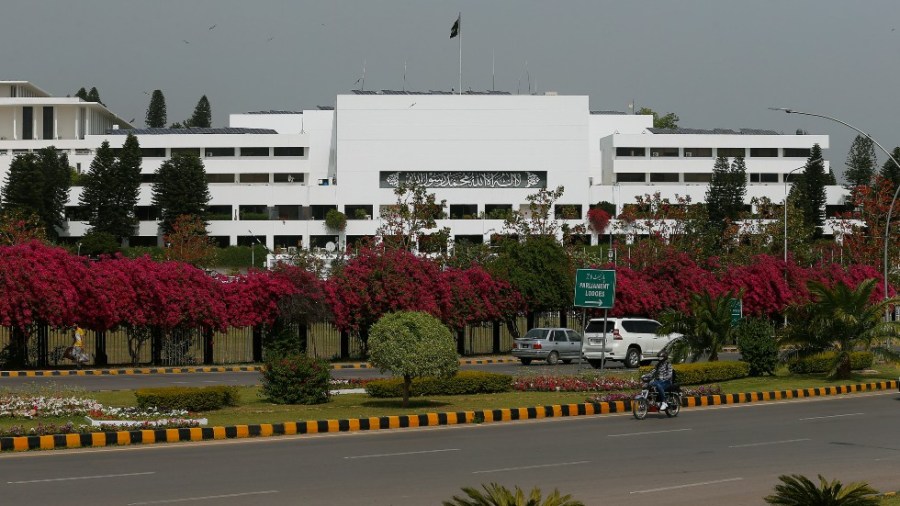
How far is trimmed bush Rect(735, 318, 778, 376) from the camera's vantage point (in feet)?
104

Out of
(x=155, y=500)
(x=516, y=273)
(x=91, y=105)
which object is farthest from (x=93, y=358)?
(x=91, y=105)

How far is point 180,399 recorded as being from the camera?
72.5ft

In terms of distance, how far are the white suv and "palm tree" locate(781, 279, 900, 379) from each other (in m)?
7.72

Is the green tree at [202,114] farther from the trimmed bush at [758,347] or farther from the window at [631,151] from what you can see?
the trimmed bush at [758,347]

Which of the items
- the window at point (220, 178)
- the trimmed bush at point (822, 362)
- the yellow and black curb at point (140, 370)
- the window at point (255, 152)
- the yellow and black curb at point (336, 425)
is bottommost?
the yellow and black curb at point (140, 370)

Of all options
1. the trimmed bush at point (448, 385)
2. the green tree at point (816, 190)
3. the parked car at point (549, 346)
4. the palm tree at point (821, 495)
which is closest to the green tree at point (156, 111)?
the green tree at point (816, 190)

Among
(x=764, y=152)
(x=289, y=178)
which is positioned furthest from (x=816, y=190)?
(x=289, y=178)

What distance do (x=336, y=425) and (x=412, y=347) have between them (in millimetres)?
2198

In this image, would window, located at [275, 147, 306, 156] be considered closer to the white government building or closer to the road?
the white government building

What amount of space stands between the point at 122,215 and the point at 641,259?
4599 centimetres

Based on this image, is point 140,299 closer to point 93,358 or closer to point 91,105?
point 93,358

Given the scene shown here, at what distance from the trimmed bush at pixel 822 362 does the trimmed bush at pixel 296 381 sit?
13.7 metres

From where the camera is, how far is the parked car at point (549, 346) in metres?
40.7

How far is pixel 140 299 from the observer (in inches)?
1537
